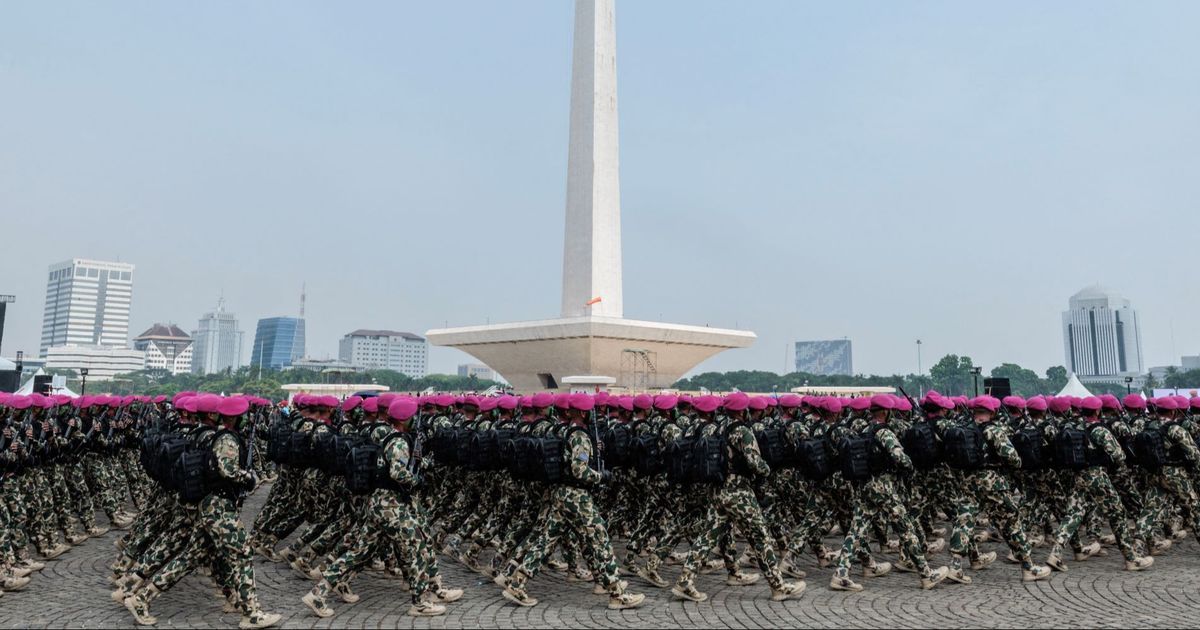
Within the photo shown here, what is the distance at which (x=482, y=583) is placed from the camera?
725 centimetres

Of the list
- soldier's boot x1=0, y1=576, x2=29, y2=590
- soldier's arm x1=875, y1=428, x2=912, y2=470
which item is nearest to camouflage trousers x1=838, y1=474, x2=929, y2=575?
soldier's arm x1=875, y1=428, x2=912, y2=470

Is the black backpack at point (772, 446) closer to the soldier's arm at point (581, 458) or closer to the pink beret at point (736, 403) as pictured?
the pink beret at point (736, 403)

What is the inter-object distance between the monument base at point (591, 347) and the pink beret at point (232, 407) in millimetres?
28336

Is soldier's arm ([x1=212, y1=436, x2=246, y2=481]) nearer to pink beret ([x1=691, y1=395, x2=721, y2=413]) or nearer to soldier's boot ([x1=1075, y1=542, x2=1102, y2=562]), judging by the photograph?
pink beret ([x1=691, y1=395, x2=721, y2=413])

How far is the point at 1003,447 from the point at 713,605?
10.8 ft

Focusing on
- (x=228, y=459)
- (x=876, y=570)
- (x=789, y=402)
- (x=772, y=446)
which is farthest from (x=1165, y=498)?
(x=228, y=459)

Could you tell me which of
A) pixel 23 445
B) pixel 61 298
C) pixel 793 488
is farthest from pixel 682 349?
pixel 61 298

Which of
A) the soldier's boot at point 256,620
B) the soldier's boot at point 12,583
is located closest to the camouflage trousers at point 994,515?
the soldier's boot at point 256,620

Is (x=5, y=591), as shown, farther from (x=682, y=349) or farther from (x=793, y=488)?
(x=682, y=349)

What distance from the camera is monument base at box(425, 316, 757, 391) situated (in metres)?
Result: 35.6

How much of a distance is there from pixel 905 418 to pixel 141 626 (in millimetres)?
7493

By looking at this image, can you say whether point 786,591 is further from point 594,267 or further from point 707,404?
point 594,267

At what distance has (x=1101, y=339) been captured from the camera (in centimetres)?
17788

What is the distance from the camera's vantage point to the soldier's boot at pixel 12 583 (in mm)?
6742
